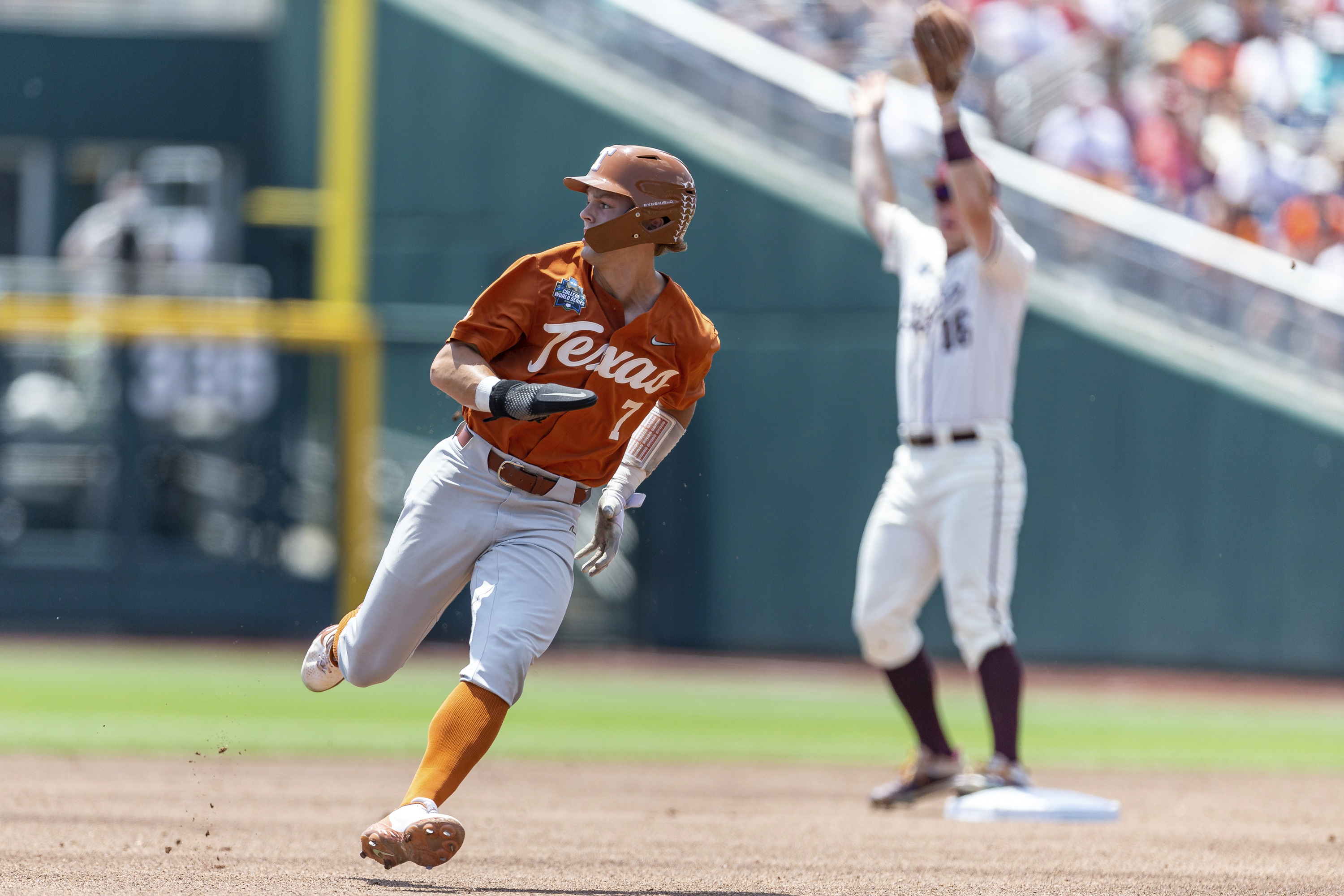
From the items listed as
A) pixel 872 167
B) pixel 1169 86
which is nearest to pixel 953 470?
pixel 872 167

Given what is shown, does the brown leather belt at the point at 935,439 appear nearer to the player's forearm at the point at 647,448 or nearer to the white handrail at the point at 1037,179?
the player's forearm at the point at 647,448

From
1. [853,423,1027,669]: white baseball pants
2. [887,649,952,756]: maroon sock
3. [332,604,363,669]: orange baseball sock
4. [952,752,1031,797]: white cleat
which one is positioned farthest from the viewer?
[887,649,952,756]: maroon sock

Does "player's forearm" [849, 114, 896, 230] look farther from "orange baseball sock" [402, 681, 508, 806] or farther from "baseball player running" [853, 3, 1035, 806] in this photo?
"orange baseball sock" [402, 681, 508, 806]

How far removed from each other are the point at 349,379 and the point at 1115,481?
6.29m

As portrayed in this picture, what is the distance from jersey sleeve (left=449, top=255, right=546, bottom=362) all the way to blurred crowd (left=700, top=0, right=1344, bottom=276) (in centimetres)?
966

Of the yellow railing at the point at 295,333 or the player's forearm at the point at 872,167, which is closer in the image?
the player's forearm at the point at 872,167

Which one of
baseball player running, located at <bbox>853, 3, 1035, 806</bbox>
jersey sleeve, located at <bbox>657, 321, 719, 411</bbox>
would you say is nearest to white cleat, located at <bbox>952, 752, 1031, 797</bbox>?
baseball player running, located at <bbox>853, 3, 1035, 806</bbox>

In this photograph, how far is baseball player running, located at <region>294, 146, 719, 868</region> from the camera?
4367mm

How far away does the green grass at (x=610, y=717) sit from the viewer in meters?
8.11

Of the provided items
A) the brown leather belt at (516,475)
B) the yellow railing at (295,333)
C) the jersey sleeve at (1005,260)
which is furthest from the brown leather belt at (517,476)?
the yellow railing at (295,333)

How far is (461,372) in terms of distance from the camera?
4.31m

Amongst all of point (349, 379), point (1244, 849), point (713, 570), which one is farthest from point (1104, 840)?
point (349, 379)

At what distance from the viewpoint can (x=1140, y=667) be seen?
1277 cm

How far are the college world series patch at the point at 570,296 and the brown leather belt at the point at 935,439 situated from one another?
2.05 meters
